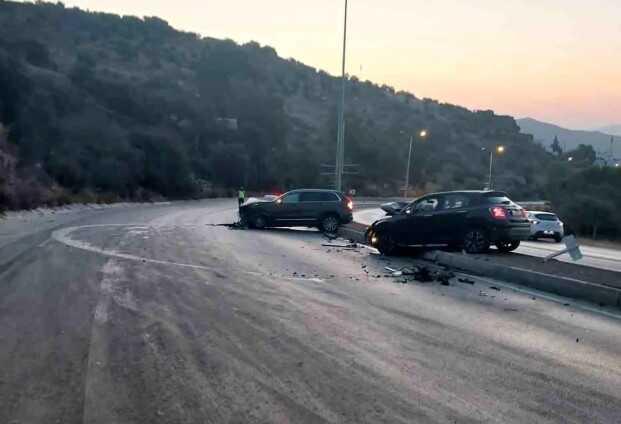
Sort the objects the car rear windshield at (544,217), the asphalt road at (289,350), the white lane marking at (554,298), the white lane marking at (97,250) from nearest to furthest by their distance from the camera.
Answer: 1. the asphalt road at (289,350)
2. the white lane marking at (554,298)
3. the white lane marking at (97,250)
4. the car rear windshield at (544,217)

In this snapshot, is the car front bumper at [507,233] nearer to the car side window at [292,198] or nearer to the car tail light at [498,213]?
the car tail light at [498,213]

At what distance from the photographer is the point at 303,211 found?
29125 mm

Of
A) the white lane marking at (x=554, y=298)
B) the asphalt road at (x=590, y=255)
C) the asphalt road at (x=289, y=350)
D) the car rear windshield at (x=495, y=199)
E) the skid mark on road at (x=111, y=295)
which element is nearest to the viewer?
the asphalt road at (x=289, y=350)

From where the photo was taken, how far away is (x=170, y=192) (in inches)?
2611

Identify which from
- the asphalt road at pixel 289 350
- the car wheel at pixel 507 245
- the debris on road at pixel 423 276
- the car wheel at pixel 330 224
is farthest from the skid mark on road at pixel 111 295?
the car wheel at pixel 330 224

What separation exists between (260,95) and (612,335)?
87805mm

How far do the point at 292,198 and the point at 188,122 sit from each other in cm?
5566

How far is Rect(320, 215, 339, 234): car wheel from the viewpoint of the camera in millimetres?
28562

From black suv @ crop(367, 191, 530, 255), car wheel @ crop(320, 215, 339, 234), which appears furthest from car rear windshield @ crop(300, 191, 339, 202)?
black suv @ crop(367, 191, 530, 255)

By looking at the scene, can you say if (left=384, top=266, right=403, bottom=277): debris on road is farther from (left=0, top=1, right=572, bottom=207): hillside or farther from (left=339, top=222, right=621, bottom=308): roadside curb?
(left=0, top=1, right=572, bottom=207): hillside

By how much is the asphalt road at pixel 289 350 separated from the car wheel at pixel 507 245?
15.9 ft

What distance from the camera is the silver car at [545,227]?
36.4m

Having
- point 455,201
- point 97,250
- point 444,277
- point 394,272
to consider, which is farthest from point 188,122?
point 444,277

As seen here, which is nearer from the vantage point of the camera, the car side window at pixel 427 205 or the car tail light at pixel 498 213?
the car tail light at pixel 498 213
